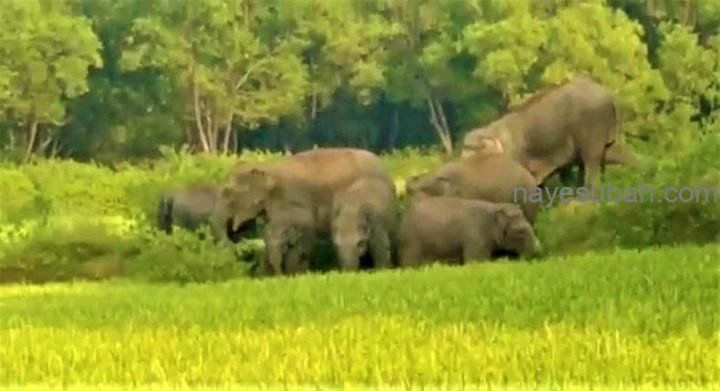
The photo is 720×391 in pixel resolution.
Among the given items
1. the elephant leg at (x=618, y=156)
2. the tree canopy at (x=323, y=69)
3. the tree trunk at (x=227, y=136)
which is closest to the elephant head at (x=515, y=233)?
the elephant leg at (x=618, y=156)

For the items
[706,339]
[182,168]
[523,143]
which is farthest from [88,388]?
[182,168]

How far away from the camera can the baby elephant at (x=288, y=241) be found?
320 inches

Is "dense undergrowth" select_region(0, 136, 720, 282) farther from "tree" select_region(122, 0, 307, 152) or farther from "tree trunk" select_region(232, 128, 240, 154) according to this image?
"tree" select_region(122, 0, 307, 152)

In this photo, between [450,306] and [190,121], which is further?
[190,121]

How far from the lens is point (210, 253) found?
7.67m

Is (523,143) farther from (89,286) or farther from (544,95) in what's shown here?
(89,286)

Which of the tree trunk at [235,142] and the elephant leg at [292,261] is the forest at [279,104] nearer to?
the tree trunk at [235,142]

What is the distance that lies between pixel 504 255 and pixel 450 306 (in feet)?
10.2

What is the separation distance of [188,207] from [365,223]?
5.53ft

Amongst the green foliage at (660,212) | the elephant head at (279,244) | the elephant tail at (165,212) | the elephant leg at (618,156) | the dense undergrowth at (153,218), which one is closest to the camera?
the green foliage at (660,212)

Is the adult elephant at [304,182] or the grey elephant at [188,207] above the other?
the adult elephant at [304,182]

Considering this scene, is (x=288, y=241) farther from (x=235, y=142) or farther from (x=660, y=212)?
(x=235, y=142)

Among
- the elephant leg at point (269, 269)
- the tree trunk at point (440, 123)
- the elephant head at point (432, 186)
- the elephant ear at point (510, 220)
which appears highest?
the tree trunk at point (440, 123)

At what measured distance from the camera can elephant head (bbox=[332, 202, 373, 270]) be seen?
8.00 m
